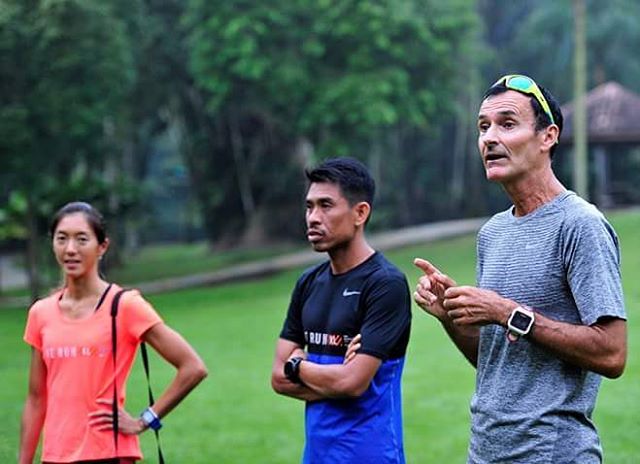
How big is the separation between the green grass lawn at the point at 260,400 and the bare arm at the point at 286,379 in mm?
2412

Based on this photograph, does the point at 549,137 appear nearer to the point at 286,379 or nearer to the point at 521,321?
the point at 521,321

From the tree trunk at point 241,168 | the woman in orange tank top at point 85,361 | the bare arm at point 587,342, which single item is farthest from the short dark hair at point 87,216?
the tree trunk at point 241,168

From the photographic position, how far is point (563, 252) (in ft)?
10.0

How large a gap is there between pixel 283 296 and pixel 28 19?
7.33m

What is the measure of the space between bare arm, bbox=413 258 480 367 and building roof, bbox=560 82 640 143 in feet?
98.7

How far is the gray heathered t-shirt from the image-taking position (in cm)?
300

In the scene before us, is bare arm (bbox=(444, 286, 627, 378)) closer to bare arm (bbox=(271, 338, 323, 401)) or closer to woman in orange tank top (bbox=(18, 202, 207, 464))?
bare arm (bbox=(271, 338, 323, 401))

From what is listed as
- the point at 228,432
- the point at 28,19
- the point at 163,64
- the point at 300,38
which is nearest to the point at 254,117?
the point at 163,64

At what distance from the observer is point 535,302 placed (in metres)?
3.12

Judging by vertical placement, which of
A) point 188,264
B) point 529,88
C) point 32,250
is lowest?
point 188,264

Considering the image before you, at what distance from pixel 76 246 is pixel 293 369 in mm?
957

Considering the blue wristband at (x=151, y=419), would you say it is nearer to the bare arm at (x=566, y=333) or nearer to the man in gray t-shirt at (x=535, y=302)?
the man in gray t-shirt at (x=535, y=302)

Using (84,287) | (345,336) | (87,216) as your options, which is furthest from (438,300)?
(87,216)

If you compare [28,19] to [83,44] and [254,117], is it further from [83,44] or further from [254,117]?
[254,117]
